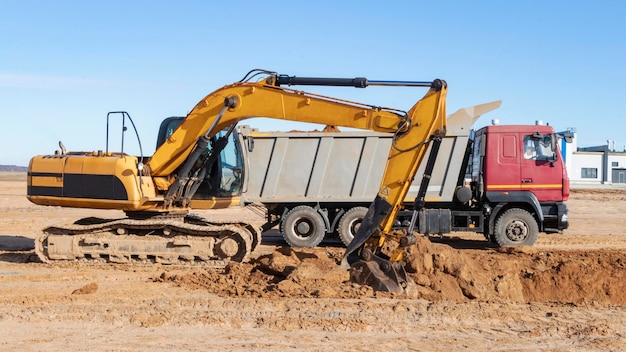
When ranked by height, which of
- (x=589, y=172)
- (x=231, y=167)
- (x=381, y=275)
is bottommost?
(x=381, y=275)

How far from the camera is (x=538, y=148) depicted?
563 inches

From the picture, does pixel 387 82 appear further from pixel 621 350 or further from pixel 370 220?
pixel 621 350

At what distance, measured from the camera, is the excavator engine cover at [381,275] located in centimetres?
848

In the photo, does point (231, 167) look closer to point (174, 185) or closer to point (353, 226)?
point (174, 185)

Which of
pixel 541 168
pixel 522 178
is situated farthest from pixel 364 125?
pixel 541 168

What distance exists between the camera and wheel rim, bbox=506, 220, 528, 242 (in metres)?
14.4

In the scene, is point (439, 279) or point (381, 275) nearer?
point (381, 275)

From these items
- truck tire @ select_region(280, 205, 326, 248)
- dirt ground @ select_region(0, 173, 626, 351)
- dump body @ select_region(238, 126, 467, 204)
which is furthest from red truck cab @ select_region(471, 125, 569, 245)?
truck tire @ select_region(280, 205, 326, 248)

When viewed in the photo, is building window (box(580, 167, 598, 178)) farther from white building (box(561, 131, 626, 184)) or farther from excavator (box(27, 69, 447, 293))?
excavator (box(27, 69, 447, 293))

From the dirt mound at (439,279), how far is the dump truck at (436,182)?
3.66 m

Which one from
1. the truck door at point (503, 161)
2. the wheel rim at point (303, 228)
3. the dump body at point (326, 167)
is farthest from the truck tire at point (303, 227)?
the truck door at point (503, 161)

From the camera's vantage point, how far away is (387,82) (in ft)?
30.1

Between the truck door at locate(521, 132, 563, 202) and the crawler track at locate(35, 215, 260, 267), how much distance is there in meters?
6.53

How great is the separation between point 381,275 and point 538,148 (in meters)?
7.14
